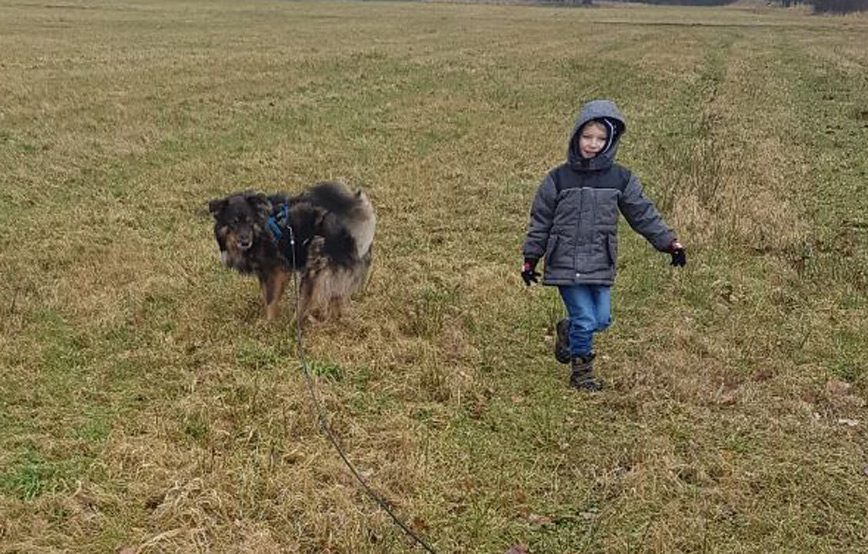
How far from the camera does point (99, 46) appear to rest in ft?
93.1

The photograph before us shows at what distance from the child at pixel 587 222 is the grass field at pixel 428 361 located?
85 cm

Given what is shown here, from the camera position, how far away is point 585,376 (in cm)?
566

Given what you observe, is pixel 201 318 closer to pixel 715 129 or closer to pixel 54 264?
A: pixel 54 264

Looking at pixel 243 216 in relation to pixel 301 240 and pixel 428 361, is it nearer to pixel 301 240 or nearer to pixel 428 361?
pixel 301 240

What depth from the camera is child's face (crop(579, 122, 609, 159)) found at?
508 cm

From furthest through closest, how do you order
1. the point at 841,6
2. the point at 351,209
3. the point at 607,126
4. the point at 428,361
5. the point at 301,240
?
the point at 841,6, the point at 351,209, the point at 301,240, the point at 428,361, the point at 607,126

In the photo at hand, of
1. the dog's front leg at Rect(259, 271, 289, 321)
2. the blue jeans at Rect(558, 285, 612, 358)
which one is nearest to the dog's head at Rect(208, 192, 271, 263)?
the dog's front leg at Rect(259, 271, 289, 321)

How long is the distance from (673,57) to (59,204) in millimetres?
27358

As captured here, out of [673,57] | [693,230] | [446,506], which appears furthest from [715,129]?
[673,57]

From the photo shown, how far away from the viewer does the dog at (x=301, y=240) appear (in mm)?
6117

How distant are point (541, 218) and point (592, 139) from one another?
2.24ft

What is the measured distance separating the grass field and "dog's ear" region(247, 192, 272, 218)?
104cm

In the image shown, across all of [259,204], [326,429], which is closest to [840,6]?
[259,204]

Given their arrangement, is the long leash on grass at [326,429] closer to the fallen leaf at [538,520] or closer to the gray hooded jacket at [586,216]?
the fallen leaf at [538,520]
